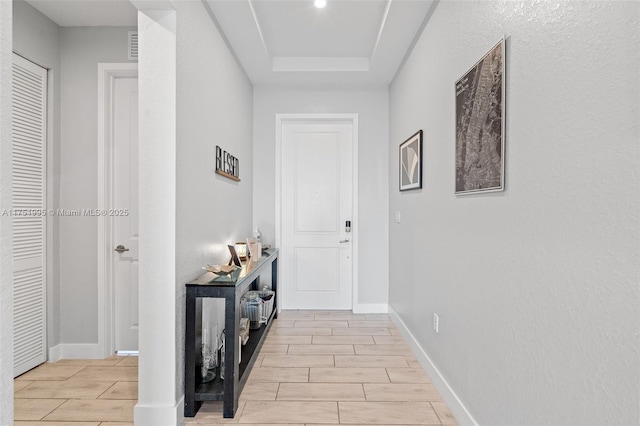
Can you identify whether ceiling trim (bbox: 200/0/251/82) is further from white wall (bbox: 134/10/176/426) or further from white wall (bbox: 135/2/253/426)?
white wall (bbox: 134/10/176/426)

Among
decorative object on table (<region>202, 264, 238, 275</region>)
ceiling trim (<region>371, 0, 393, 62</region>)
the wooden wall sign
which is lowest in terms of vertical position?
decorative object on table (<region>202, 264, 238, 275</region>)

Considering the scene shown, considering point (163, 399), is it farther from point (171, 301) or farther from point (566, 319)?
point (566, 319)

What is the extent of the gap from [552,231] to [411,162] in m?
1.95

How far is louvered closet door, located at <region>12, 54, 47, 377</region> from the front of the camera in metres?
2.59

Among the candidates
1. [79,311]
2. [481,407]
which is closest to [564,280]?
[481,407]

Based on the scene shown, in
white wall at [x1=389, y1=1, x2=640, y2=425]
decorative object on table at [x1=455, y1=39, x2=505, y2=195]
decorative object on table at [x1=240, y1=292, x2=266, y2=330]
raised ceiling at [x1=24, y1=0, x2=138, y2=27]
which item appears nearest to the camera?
white wall at [x1=389, y1=1, x2=640, y2=425]

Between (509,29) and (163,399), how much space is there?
238 cm

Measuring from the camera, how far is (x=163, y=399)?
1.96m

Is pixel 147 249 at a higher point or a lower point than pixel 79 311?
higher

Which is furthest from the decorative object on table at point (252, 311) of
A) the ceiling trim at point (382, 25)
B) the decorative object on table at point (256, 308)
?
the ceiling trim at point (382, 25)

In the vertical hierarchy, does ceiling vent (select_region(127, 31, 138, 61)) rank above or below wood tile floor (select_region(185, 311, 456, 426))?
above

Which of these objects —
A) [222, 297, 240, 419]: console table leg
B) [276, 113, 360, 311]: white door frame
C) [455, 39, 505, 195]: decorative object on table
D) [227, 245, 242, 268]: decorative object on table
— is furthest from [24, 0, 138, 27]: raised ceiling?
[455, 39, 505, 195]: decorative object on table

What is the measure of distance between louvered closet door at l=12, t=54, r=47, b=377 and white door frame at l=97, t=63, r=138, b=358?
0.37 metres

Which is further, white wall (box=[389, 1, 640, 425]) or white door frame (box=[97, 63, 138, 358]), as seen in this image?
white door frame (box=[97, 63, 138, 358])
